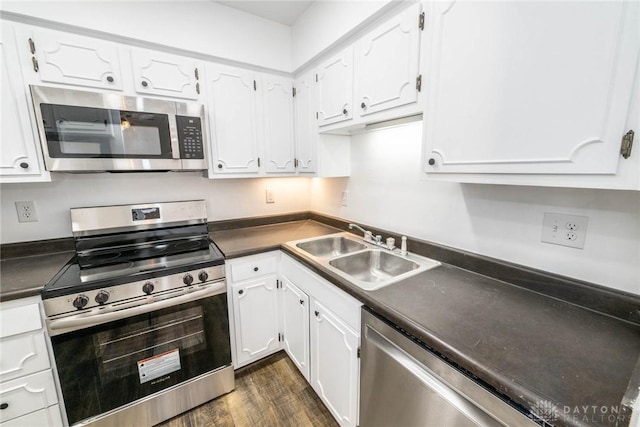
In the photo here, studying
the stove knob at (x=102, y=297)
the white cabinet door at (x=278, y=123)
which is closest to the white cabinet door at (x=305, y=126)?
the white cabinet door at (x=278, y=123)

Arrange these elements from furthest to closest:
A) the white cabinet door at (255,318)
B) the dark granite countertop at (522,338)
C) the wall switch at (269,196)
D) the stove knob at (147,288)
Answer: the wall switch at (269,196) → the white cabinet door at (255,318) → the stove knob at (147,288) → the dark granite countertop at (522,338)

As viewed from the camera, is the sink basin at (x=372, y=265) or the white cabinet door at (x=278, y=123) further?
the white cabinet door at (x=278, y=123)

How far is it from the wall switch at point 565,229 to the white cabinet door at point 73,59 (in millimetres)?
2287

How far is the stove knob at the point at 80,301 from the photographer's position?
3.93 ft

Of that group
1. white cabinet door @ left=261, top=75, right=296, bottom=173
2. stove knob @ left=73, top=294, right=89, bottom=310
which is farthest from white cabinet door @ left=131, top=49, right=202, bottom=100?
stove knob @ left=73, top=294, right=89, bottom=310

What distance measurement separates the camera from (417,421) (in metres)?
0.89

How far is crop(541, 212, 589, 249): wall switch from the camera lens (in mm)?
953

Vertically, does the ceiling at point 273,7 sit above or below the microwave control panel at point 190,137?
above

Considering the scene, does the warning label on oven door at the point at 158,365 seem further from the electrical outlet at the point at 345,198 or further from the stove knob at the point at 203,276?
the electrical outlet at the point at 345,198

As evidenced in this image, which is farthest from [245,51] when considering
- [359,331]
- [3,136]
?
[359,331]

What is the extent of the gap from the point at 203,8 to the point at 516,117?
199 cm

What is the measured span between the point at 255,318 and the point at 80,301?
962mm

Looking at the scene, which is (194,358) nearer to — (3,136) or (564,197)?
(3,136)

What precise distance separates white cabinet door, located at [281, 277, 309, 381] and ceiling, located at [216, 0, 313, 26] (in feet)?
6.32
